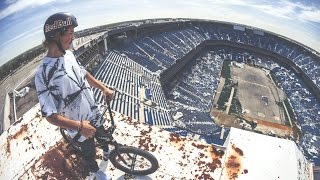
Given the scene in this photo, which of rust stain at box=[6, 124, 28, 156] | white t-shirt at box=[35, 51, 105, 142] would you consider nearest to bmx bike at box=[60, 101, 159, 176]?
white t-shirt at box=[35, 51, 105, 142]

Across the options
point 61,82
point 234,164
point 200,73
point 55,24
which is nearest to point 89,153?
point 61,82

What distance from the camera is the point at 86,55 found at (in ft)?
76.8

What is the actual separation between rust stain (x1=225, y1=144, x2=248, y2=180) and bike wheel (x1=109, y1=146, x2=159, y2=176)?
1.24 meters

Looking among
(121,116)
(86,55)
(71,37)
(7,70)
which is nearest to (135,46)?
(86,55)

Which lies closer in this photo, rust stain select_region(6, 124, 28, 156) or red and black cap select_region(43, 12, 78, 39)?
red and black cap select_region(43, 12, 78, 39)

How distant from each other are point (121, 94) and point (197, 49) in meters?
18.7

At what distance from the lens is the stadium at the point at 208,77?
21.3m

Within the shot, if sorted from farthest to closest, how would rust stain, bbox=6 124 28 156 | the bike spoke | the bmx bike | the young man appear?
rust stain, bbox=6 124 28 156
the bike spoke
the bmx bike
the young man

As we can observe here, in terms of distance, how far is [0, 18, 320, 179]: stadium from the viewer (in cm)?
2127

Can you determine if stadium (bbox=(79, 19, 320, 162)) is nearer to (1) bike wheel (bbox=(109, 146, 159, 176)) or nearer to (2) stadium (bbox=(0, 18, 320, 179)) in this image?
(2) stadium (bbox=(0, 18, 320, 179))

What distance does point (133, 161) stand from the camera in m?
5.06

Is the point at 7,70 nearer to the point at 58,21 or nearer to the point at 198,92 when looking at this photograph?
the point at 198,92

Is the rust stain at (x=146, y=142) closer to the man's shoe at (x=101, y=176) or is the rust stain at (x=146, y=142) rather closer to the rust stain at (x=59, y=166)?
the man's shoe at (x=101, y=176)

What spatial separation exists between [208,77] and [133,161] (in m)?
26.7
